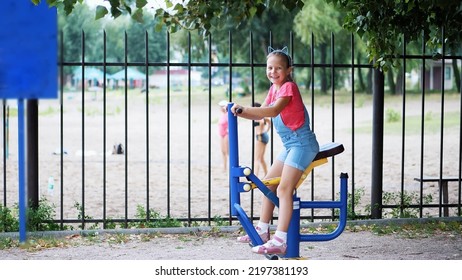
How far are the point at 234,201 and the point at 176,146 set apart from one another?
16643 mm

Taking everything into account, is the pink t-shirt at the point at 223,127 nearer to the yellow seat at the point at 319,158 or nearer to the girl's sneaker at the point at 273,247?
the yellow seat at the point at 319,158

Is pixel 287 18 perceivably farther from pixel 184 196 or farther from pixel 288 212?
pixel 288 212

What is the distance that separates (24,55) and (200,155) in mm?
16853

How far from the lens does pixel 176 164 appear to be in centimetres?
1611

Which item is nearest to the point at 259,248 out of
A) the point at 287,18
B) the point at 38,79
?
the point at 38,79

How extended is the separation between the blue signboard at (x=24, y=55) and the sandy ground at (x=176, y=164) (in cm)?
3

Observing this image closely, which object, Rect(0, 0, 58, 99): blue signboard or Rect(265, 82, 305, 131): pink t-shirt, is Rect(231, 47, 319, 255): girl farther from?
Rect(0, 0, 58, 99): blue signboard

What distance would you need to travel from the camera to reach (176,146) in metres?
20.7

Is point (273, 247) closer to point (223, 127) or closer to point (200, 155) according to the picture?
point (223, 127)

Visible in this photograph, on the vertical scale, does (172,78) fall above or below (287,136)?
above

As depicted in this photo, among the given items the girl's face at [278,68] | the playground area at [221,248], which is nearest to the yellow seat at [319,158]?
the girl's face at [278,68]

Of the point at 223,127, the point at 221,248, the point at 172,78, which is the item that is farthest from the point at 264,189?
the point at 172,78

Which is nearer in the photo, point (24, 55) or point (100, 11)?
point (24, 55)
